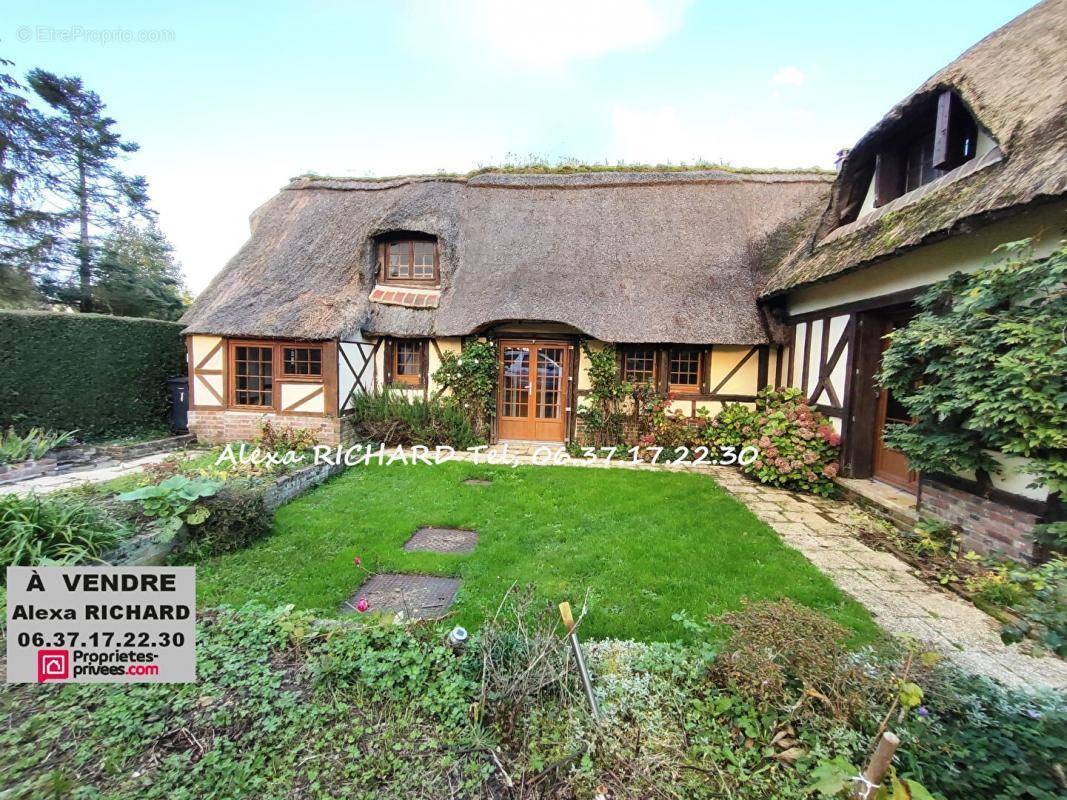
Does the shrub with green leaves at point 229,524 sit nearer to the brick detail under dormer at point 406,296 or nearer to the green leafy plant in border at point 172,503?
the green leafy plant in border at point 172,503

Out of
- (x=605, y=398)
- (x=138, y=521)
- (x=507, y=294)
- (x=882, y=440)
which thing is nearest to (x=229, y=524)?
(x=138, y=521)

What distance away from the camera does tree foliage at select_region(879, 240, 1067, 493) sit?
9.68ft

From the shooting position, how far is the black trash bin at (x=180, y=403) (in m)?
8.48

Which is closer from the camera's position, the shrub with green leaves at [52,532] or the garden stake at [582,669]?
the garden stake at [582,669]

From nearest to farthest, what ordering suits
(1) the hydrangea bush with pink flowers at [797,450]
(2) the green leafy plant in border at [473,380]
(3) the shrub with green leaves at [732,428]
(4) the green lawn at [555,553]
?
(4) the green lawn at [555,553], (1) the hydrangea bush with pink flowers at [797,450], (3) the shrub with green leaves at [732,428], (2) the green leafy plant in border at [473,380]

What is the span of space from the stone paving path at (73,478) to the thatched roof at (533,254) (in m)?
2.54

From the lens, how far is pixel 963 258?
403cm

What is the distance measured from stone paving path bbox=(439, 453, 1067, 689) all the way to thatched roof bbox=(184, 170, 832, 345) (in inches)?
134

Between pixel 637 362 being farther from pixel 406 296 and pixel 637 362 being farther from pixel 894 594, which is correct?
pixel 894 594

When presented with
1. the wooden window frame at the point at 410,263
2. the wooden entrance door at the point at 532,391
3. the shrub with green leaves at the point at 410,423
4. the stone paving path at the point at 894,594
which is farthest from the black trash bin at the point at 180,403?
the stone paving path at the point at 894,594

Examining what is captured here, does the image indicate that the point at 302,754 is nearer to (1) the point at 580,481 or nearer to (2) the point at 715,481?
(1) the point at 580,481

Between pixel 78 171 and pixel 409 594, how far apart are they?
720 inches

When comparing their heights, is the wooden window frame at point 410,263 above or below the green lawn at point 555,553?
above

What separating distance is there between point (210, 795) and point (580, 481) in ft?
15.9
